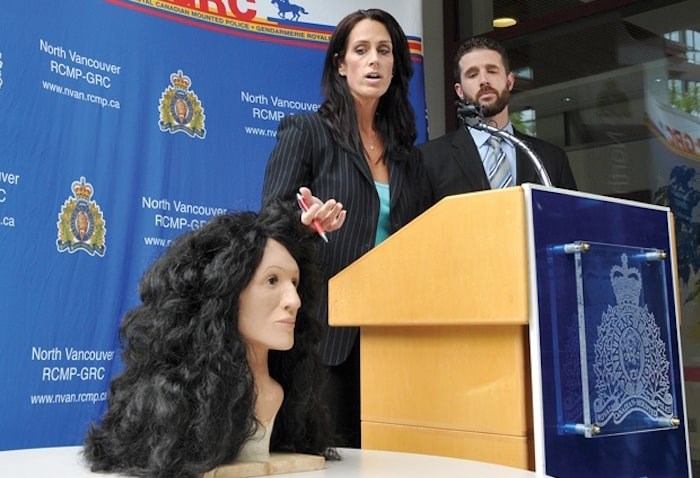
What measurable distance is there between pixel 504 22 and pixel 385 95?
3078 mm

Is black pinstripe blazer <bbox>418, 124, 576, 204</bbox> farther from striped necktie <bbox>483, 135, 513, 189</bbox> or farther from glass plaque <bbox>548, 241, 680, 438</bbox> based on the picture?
glass plaque <bbox>548, 241, 680, 438</bbox>

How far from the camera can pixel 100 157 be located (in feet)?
11.4

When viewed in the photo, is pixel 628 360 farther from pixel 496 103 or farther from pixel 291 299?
pixel 496 103

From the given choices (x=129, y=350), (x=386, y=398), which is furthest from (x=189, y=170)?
(x=129, y=350)

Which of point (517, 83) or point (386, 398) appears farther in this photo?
point (517, 83)

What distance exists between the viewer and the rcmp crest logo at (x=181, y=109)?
369 cm

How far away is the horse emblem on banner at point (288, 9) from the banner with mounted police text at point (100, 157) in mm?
33

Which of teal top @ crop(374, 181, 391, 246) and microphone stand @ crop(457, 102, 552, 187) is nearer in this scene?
microphone stand @ crop(457, 102, 552, 187)

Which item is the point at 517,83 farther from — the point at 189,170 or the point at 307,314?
the point at 307,314

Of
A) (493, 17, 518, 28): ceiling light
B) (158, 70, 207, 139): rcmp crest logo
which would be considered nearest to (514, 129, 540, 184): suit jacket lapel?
(158, 70, 207, 139): rcmp crest logo

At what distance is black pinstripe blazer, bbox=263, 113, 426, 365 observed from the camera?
6.53 feet

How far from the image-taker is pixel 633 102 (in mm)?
4512

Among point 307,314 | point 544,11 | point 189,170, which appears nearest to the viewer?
point 307,314

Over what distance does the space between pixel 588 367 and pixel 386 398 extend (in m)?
0.46
